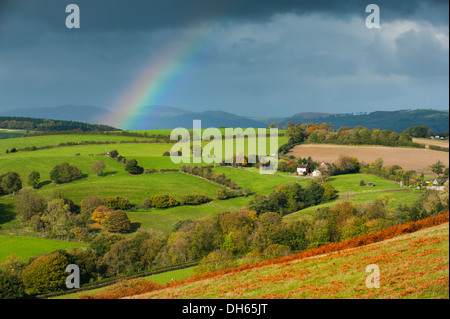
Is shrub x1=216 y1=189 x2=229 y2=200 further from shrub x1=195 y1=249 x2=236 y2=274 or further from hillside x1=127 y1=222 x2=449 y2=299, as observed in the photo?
hillside x1=127 y1=222 x2=449 y2=299

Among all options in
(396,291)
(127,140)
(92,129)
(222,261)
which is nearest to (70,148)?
(127,140)

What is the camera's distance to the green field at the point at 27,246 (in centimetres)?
3715

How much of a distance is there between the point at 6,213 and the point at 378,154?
226 feet

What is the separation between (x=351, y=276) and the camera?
17.0 meters

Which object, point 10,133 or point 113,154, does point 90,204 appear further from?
point 10,133

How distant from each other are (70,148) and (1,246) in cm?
5137

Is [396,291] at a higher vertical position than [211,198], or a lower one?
higher

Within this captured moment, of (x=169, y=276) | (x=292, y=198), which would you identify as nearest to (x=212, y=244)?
(x=169, y=276)

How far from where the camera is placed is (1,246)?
128 feet

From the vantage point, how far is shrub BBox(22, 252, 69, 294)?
29562 mm

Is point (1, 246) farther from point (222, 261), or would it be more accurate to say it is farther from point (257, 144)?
point (257, 144)

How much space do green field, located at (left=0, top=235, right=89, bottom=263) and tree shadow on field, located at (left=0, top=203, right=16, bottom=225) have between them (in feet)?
21.8

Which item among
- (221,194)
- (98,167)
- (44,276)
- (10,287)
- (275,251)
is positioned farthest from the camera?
(98,167)

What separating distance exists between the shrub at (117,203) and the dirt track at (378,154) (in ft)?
146
